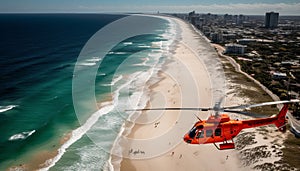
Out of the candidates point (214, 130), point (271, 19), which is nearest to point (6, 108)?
point (214, 130)

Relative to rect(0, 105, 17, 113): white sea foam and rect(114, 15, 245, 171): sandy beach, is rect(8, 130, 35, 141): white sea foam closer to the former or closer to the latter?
rect(0, 105, 17, 113): white sea foam

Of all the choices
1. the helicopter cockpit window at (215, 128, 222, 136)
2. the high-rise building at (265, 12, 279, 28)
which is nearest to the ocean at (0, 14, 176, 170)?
the helicopter cockpit window at (215, 128, 222, 136)

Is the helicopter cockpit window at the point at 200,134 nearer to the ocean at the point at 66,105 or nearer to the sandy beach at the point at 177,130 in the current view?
the sandy beach at the point at 177,130

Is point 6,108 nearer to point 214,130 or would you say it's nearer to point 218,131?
point 214,130

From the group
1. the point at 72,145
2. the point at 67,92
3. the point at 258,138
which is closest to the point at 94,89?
the point at 67,92

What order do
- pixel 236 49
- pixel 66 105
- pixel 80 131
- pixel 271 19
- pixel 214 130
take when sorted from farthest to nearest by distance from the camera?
1. pixel 271 19
2. pixel 236 49
3. pixel 66 105
4. pixel 80 131
5. pixel 214 130

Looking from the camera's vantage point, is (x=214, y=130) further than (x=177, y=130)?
No

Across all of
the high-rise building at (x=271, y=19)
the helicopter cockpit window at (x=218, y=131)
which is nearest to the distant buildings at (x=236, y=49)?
the helicopter cockpit window at (x=218, y=131)

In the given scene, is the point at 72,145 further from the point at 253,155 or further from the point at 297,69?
the point at 297,69

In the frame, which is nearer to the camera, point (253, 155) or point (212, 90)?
point (253, 155)
